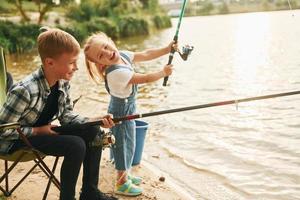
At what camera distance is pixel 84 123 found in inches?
124

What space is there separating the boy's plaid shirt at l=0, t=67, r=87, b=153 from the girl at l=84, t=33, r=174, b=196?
0.56m

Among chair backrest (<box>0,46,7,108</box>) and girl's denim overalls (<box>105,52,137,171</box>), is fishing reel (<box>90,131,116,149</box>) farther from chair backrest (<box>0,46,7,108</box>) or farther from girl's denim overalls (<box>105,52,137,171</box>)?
chair backrest (<box>0,46,7,108</box>)

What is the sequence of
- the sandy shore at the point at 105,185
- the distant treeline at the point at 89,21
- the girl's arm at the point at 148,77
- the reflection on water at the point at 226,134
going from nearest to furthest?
the girl's arm at the point at 148,77 < the sandy shore at the point at 105,185 < the reflection on water at the point at 226,134 < the distant treeline at the point at 89,21

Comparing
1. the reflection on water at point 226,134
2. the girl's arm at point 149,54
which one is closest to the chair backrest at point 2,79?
the girl's arm at point 149,54

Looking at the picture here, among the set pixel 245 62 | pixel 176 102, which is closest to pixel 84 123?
pixel 176 102

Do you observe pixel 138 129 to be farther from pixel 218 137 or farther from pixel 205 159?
pixel 218 137

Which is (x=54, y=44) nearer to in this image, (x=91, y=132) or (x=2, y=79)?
(x=91, y=132)

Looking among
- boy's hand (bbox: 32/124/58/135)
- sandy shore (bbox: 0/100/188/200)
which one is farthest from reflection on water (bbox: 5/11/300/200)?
boy's hand (bbox: 32/124/58/135)

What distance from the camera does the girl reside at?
3615 mm

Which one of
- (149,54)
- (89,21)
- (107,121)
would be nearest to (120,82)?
(107,121)

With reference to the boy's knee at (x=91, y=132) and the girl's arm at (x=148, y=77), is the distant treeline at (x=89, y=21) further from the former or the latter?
the boy's knee at (x=91, y=132)

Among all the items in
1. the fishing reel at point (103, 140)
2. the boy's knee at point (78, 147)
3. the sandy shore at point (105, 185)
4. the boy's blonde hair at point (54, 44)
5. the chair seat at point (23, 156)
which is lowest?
the sandy shore at point (105, 185)

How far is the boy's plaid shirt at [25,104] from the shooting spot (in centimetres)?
292

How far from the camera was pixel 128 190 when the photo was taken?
3.76m
